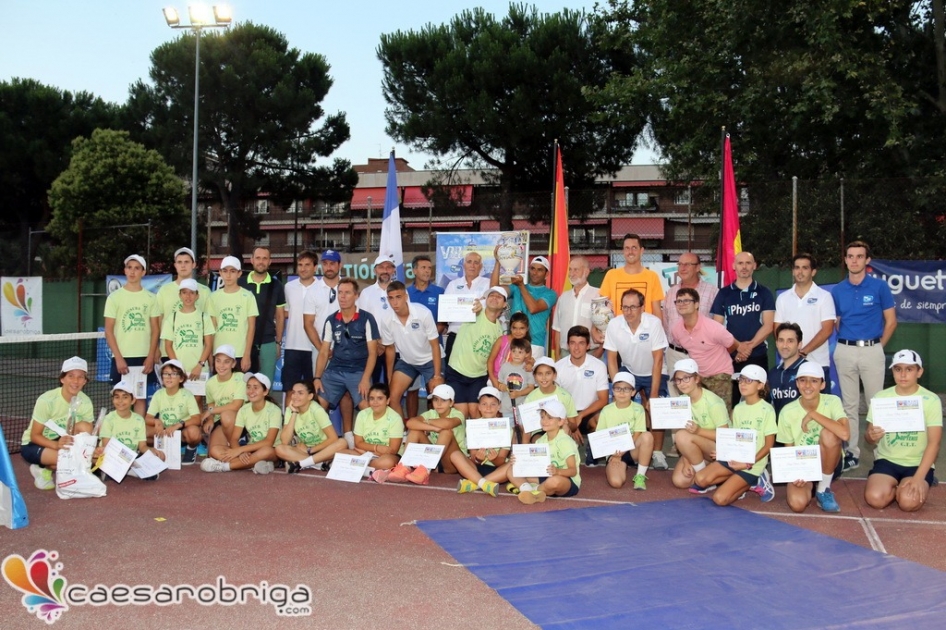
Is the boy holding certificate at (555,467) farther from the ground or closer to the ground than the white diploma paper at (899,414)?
closer to the ground

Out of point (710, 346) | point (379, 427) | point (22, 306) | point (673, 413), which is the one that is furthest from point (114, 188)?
point (673, 413)

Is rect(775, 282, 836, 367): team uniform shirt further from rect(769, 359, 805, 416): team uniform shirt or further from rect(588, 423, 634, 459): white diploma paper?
rect(588, 423, 634, 459): white diploma paper

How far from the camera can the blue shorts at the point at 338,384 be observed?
871cm

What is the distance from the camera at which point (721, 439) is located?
23.3 ft

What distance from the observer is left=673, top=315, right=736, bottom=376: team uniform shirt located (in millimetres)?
8070

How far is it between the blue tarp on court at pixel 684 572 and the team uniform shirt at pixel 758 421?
0.58 metres

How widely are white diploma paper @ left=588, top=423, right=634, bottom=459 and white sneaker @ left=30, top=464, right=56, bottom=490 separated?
14.9 ft

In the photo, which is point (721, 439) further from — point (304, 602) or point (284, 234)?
point (284, 234)

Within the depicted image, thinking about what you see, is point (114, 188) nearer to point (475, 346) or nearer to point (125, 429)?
point (125, 429)

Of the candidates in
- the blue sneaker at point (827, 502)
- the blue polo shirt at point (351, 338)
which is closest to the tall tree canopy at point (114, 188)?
the blue polo shirt at point (351, 338)

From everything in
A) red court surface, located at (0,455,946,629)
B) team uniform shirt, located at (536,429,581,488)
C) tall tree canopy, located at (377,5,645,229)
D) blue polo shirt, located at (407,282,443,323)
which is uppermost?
tall tree canopy, located at (377,5,645,229)

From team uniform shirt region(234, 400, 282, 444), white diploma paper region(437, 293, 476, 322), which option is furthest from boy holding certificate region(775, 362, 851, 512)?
team uniform shirt region(234, 400, 282, 444)

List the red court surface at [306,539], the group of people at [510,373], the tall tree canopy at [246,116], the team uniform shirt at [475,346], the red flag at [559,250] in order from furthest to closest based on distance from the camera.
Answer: the tall tree canopy at [246,116] → the red flag at [559,250] → the team uniform shirt at [475,346] → the group of people at [510,373] → the red court surface at [306,539]

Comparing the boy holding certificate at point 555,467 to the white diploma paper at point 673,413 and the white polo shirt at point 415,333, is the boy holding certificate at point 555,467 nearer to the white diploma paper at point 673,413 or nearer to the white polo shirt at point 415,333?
the white diploma paper at point 673,413
